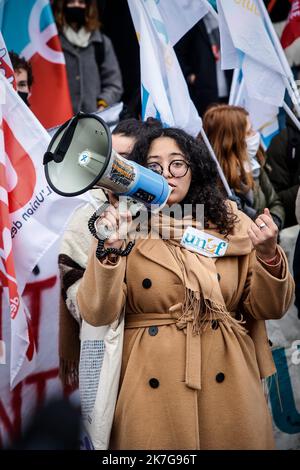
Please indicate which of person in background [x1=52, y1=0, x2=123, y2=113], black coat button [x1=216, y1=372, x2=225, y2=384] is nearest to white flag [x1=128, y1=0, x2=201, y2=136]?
black coat button [x1=216, y1=372, x2=225, y2=384]

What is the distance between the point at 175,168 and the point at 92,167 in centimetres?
62

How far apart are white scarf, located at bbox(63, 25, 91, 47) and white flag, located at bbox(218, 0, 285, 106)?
2.21m

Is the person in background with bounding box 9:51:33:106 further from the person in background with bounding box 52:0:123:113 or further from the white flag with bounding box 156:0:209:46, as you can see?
the person in background with bounding box 52:0:123:113

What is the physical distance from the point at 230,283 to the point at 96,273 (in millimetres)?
597

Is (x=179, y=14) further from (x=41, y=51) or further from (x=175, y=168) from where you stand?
(x=175, y=168)

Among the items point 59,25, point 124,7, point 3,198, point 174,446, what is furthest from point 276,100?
point 124,7

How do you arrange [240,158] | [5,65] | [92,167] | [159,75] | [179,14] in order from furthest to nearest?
[240,158]
[179,14]
[159,75]
[5,65]
[92,167]

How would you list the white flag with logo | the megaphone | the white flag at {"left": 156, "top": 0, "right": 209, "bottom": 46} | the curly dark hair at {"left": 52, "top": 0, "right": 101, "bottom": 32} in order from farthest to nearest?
1. the curly dark hair at {"left": 52, "top": 0, "right": 101, "bottom": 32}
2. the white flag at {"left": 156, "top": 0, "right": 209, "bottom": 46}
3. the white flag with logo
4. the megaphone

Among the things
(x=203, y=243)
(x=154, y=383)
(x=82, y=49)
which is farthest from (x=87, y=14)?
(x=154, y=383)

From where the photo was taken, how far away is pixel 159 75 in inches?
148

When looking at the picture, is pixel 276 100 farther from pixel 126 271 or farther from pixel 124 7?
pixel 124 7

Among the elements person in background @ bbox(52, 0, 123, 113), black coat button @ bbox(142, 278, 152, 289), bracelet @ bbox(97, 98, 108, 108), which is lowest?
bracelet @ bbox(97, 98, 108, 108)

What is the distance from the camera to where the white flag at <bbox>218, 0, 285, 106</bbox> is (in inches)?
144

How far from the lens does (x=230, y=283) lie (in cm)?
300
